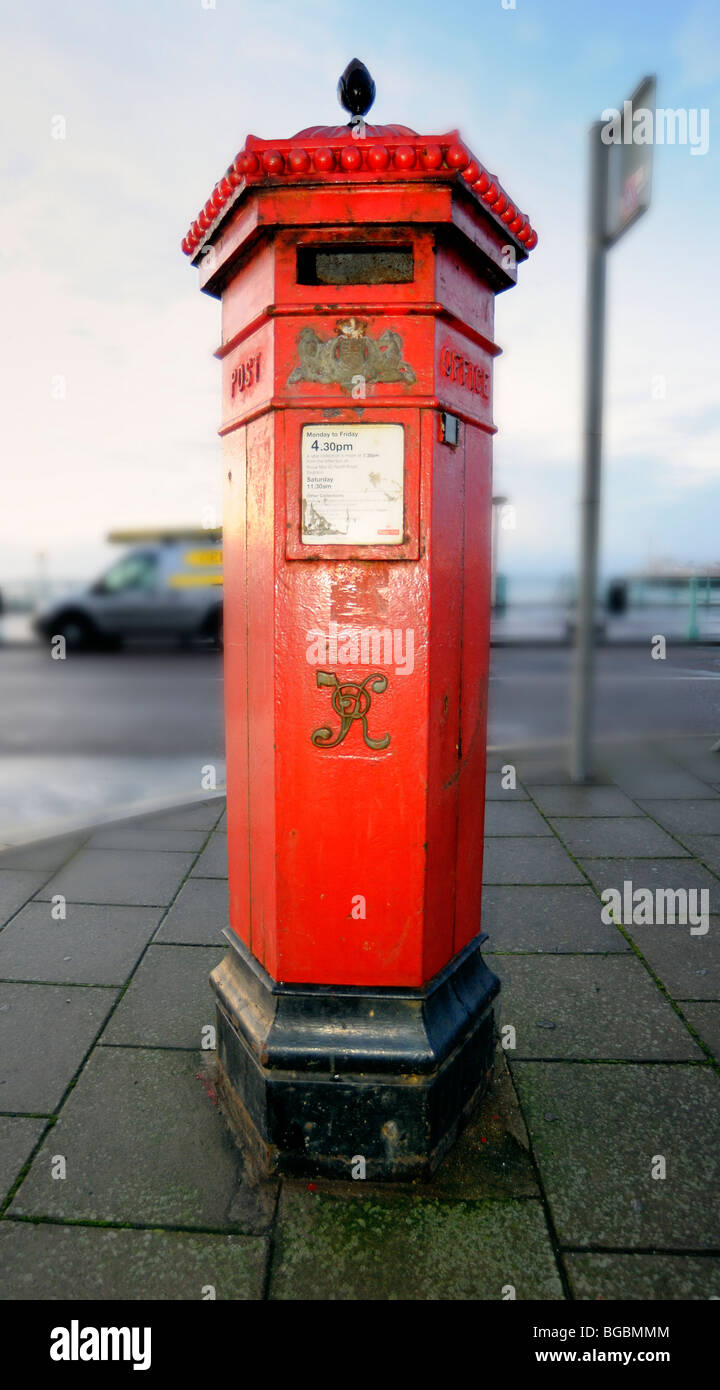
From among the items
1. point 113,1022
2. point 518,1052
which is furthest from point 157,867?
point 518,1052

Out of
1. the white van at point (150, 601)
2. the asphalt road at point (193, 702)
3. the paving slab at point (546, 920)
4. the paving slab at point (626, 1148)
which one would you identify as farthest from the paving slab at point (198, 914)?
the white van at point (150, 601)

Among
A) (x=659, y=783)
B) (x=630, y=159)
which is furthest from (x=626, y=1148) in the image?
(x=630, y=159)

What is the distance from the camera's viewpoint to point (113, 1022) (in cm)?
296

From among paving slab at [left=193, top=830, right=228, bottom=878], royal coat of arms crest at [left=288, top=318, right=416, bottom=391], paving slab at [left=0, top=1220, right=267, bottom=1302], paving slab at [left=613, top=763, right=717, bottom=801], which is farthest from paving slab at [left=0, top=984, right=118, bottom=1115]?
paving slab at [left=613, top=763, right=717, bottom=801]

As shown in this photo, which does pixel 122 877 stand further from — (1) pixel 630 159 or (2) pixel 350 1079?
(1) pixel 630 159

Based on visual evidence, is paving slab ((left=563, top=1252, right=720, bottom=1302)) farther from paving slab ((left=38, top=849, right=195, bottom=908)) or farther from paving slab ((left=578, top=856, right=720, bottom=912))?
paving slab ((left=38, top=849, right=195, bottom=908))

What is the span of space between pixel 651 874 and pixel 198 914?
2.20 metres

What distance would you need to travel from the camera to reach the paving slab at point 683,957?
3.21 metres

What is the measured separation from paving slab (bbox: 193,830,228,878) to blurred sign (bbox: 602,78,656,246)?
4319 mm

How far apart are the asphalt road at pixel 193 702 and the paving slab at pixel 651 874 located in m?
2.88

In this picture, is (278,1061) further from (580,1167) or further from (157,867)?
(157,867)

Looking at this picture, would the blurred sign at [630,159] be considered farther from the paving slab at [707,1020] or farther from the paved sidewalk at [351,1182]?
the paving slab at [707,1020]

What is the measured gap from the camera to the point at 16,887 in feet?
13.7

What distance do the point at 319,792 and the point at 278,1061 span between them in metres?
0.68
